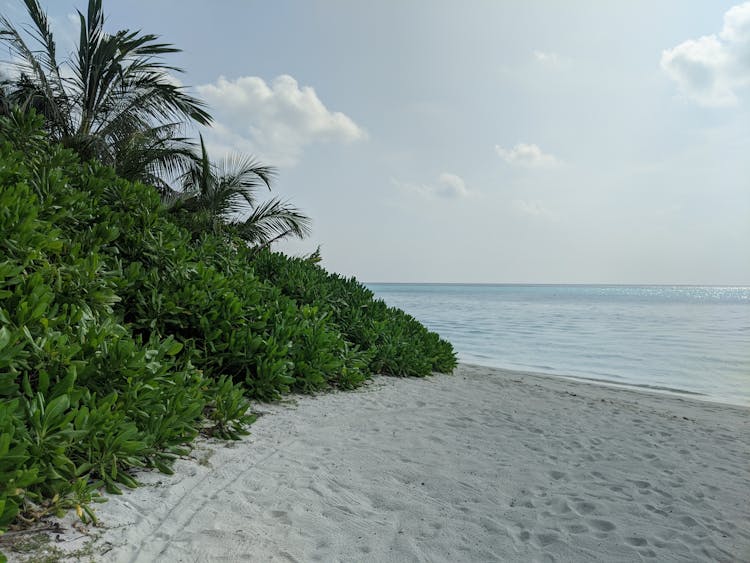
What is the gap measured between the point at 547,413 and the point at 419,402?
65.0 inches

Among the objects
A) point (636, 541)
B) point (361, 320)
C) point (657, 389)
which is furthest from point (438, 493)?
point (657, 389)

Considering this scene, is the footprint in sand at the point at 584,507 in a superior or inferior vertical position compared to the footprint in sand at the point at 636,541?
superior

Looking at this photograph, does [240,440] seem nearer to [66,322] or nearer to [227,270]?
[66,322]

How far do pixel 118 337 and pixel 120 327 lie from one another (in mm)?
417

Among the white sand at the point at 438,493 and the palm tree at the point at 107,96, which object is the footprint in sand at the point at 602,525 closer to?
the white sand at the point at 438,493

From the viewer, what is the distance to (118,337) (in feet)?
10.9

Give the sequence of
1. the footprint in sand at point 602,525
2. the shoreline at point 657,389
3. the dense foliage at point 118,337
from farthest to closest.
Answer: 1. the shoreline at point 657,389
2. the footprint in sand at point 602,525
3. the dense foliage at point 118,337

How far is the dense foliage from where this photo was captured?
2.47 metres

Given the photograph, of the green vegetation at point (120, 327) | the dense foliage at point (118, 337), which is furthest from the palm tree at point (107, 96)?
the dense foliage at point (118, 337)

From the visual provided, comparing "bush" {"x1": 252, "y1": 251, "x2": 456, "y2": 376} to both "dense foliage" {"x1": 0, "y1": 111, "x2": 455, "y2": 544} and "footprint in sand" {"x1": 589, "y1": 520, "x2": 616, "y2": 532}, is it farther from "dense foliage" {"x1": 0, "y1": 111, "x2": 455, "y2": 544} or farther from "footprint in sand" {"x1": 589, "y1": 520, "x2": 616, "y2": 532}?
"footprint in sand" {"x1": 589, "y1": 520, "x2": 616, "y2": 532}

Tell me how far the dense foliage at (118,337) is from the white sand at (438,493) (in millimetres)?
331

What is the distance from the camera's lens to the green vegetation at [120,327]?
2.53 metres

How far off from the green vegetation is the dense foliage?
0.04ft

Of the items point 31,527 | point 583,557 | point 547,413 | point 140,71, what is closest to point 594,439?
point 547,413
